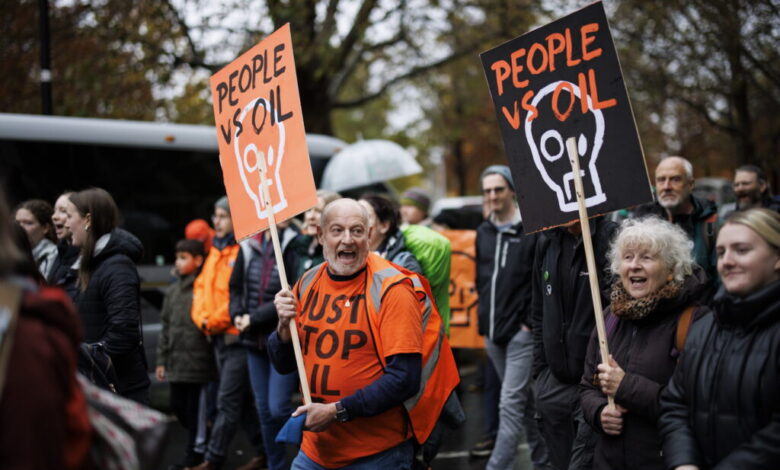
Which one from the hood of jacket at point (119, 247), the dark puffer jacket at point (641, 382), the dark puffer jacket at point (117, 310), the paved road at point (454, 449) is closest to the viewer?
the dark puffer jacket at point (641, 382)

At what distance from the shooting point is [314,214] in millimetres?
5828

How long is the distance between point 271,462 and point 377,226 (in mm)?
1916

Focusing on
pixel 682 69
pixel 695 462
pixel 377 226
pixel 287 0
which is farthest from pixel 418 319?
pixel 682 69

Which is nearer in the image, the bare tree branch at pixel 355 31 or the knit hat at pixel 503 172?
the knit hat at pixel 503 172

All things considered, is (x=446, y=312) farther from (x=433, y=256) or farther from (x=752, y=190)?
(x=752, y=190)

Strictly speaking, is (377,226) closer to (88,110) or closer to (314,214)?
(314,214)

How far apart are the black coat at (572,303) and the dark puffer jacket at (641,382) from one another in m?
0.70

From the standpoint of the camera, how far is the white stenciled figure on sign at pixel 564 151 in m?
3.69

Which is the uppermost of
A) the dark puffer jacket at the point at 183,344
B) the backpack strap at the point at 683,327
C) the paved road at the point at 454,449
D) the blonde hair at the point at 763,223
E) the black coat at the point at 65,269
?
the black coat at the point at 65,269

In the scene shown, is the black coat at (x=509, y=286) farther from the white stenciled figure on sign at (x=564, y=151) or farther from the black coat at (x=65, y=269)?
the black coat at (x=65, y=269)

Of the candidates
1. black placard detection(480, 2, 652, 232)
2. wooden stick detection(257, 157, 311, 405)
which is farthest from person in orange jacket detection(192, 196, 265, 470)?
black placard detection(480, 2, 652, 232)

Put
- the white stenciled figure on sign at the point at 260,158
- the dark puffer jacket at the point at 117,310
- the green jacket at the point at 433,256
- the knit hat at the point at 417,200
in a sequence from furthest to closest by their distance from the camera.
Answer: the knit hat at the point at 417,200 < the green jacket at the point at 433,256 < the dark puffer jacket at the point at 117,310 < the white stenciled figure on sign at the point at 260,158

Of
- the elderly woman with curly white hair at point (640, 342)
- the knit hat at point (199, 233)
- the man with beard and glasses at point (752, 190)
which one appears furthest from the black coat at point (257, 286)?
the man with beard and glasses at point (752, 190)

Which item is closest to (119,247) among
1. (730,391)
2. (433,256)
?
(433,256)
